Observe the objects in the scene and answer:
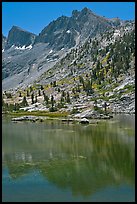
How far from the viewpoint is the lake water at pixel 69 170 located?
31.0 metres

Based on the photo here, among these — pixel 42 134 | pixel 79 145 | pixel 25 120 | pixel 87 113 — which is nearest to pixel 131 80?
pixel 87 113

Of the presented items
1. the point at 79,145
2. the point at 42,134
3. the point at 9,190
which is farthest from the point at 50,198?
the point at 42,134

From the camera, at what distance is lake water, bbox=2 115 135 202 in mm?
30969

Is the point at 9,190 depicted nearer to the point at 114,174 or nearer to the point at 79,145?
the point at 114,174

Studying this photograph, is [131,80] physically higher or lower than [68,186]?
higher

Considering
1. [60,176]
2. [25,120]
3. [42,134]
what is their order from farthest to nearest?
[25,120] < [42,134] < [60,176]

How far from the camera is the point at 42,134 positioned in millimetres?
75562

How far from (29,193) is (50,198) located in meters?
2.28

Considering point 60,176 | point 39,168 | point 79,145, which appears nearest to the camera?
point 60,176

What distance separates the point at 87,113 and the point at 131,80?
76.9 meters

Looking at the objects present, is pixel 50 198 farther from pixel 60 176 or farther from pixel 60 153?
pixel 60 153

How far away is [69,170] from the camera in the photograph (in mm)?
40031

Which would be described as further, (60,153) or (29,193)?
(60,153)

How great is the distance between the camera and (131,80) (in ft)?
644
